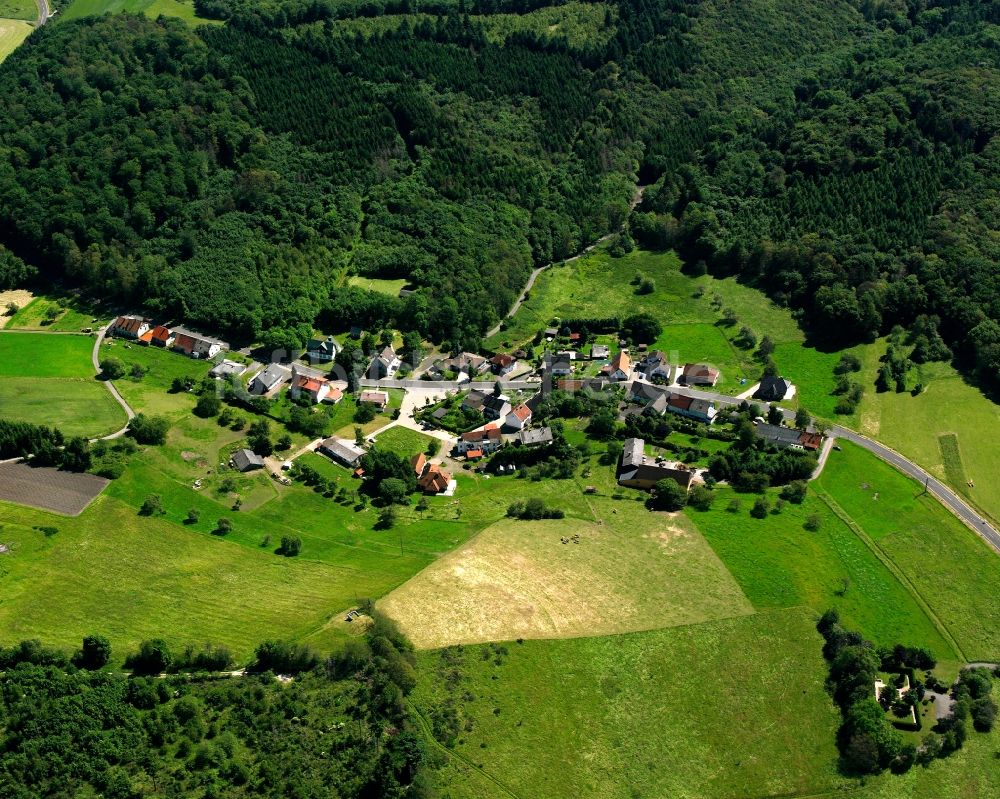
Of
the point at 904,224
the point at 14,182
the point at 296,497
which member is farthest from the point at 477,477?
the point at 14,182

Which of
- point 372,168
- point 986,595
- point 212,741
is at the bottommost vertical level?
point 986,595

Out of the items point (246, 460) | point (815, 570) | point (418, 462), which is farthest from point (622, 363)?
point (246, 460)

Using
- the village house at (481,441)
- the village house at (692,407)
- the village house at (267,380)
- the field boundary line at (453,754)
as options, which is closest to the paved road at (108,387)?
the village house at (267,380)

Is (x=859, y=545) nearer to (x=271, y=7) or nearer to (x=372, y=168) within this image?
(x=372, y=168)

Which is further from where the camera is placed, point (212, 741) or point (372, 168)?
point (372, 168)

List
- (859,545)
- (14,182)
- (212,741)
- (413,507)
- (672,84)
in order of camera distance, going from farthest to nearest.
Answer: (672,84)
(14,182)
(413,507)
(859,545)
(212,741)

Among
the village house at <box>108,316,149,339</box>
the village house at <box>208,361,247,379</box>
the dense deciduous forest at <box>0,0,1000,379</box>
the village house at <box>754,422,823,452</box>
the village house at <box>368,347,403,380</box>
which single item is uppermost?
the dense deciduous forest at <box>0,0,1000,379</box>

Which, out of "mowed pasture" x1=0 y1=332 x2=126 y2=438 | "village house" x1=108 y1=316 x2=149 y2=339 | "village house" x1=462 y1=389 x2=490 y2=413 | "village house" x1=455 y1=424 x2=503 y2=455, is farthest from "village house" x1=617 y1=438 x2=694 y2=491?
"village house" x1=108 y1=316 x2=149 y2=339

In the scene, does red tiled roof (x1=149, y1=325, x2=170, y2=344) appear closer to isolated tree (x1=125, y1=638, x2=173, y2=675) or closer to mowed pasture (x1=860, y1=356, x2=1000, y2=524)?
isolated tree (x1=125, y1=638, x2=173, y2=675)

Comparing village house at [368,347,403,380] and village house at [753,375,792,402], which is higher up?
village house at [368,347,403,380]
